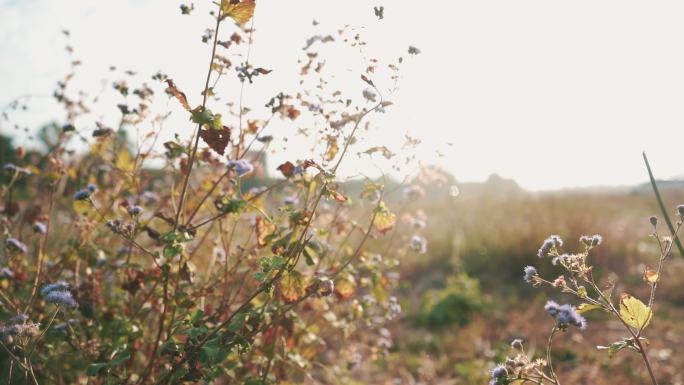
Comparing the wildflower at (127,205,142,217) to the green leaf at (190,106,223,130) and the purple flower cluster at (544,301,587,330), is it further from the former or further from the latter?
the purple flower cluster at (544,301,587,330)

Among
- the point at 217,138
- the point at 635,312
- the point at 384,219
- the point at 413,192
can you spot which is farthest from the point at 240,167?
the point at 413,192

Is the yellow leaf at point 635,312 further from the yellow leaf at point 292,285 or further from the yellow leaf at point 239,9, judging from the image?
the yellow leaf at point 239,9

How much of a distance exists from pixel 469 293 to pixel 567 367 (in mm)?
1747

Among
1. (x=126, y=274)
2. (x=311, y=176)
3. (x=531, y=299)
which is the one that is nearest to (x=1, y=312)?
(x=126, y=274)

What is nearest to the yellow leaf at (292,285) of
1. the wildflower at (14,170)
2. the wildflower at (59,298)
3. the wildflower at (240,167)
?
the wildflower at (240,167)

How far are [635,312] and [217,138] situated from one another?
61.4 inches

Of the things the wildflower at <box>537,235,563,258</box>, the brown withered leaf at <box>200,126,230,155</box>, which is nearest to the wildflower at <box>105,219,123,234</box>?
the brown withered leaf at <box>200,126,230,155</box>

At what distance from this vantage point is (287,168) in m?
2.38

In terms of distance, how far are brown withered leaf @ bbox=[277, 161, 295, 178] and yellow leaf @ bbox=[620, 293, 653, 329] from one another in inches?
51.9

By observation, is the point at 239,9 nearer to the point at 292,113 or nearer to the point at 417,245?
the point at 292,113

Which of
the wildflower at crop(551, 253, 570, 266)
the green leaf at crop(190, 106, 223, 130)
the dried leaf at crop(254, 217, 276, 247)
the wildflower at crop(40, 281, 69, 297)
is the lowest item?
the wildflower at crop(551, 253, 570, 266)

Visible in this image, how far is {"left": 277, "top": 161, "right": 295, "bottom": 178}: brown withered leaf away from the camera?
2373mm

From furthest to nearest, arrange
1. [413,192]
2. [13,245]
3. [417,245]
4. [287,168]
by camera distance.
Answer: [413,192] → [417,245] → [13,245] → [287,168]

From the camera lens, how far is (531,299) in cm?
626
